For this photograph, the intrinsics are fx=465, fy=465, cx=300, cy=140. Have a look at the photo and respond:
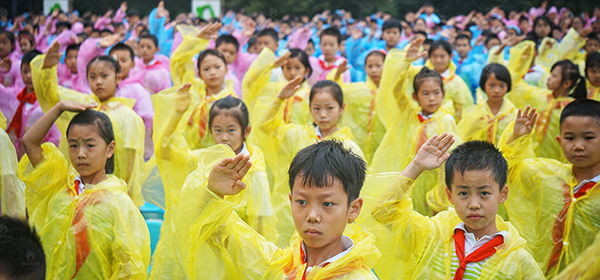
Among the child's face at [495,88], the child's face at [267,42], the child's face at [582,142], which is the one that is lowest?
the child's face at [582,142]

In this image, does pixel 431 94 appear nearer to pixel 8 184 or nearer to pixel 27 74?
pixel 8 184

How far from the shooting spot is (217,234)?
1.77m

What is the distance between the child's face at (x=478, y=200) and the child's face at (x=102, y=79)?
2.83 metres

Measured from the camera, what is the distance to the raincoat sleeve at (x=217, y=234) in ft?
5.49

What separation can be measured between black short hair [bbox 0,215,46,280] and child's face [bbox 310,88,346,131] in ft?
7.64

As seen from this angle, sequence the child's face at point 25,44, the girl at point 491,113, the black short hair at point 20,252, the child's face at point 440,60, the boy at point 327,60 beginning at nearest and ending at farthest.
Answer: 1. the black short hair at point 20,252
2. the girl at point 491,113
3. the child's face at point 440,60
4. the boy at point 327,60
5. the child's face at point 25,44

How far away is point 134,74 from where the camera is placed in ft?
19.9

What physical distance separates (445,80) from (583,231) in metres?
3.05

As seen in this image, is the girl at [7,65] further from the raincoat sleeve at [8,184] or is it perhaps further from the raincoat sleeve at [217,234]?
the raincoat sleeve at [217,234]

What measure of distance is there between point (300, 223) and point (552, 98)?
13.4 feet

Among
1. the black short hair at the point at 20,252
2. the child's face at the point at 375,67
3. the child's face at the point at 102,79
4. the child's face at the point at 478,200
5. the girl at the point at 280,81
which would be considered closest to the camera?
the black short hair at the point at 20,252

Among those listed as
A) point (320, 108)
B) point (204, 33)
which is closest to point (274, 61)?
point (204, 33)

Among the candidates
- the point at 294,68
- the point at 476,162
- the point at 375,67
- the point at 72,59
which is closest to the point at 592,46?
the point at 375,67

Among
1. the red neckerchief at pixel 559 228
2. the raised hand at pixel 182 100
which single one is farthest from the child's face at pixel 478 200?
the raised hand at pixel 182 100
